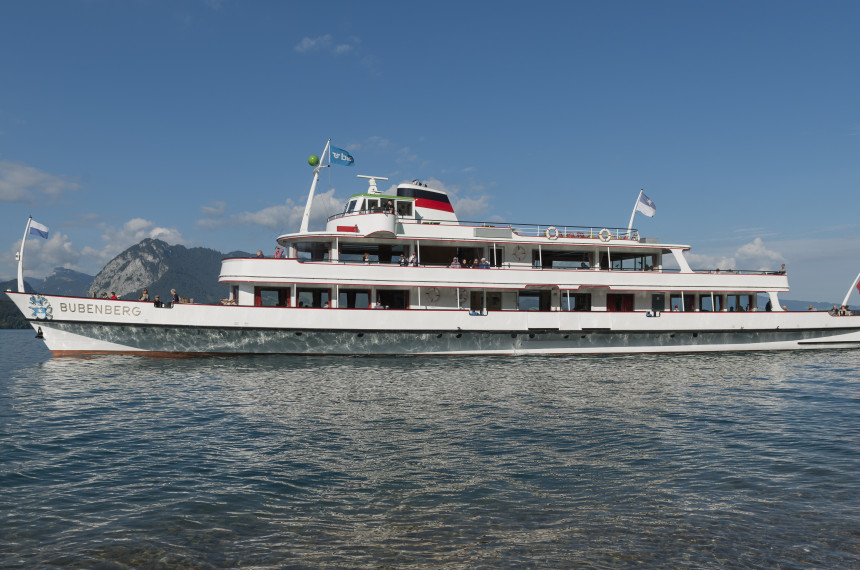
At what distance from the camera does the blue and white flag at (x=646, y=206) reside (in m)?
32.0

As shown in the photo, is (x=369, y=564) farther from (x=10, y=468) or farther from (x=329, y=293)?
(x=329, y=293)

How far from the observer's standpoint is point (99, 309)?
22750 millimetres

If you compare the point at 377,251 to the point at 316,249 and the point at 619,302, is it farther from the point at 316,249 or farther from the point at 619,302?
the point at 619,302

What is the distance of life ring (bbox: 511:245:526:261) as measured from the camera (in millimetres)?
28406

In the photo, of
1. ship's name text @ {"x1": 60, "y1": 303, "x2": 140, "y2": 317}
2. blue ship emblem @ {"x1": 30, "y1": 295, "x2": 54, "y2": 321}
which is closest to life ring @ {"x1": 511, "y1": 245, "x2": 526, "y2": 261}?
ship's name text @ {"x1": 60, "y1": 303, "x2": 140, "y2": 317}

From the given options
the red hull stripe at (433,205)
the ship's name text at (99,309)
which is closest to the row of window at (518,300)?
the red hull stripe at (433,205)

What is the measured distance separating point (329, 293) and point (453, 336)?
20.6 ft

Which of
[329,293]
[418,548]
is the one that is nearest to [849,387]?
[418,548]

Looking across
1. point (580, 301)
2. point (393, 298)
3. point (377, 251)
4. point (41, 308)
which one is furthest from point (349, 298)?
point (41, 308)

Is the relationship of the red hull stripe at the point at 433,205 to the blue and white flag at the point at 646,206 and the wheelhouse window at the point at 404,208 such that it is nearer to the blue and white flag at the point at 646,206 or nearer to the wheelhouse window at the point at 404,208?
the wheelhouse window at the point at 404,208

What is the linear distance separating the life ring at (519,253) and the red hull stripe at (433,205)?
4198mm

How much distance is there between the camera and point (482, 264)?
88.9ft

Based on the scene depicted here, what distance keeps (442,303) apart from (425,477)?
61.5 feet

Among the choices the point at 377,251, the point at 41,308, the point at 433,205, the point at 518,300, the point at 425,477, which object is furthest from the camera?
the point at 433,205
